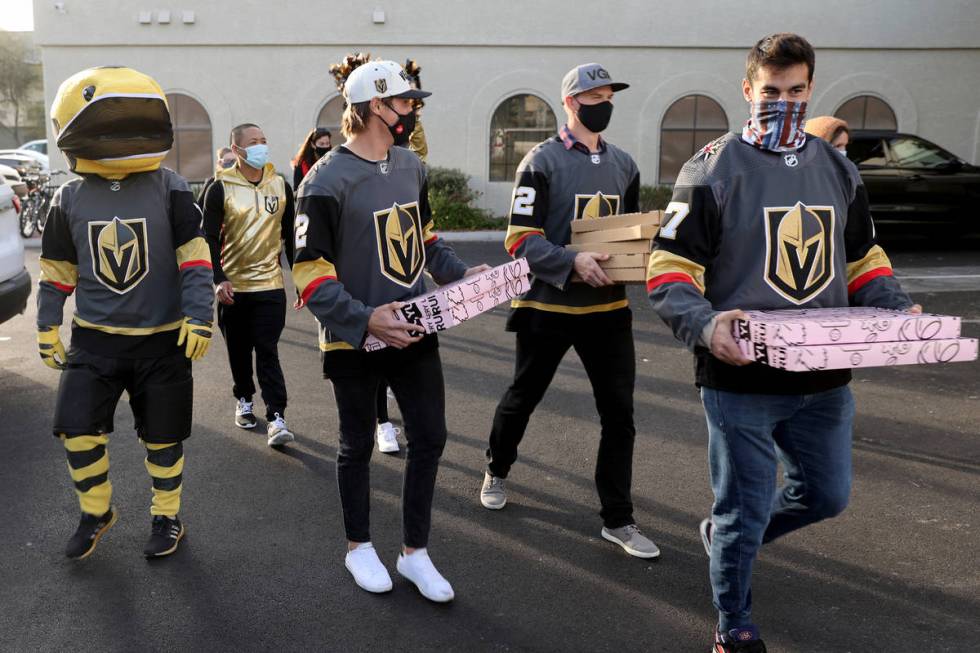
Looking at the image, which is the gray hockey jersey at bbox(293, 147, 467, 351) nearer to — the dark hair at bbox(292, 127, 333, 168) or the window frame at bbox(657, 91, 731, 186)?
the dark hair at bbox(292, 127, 333, 168)

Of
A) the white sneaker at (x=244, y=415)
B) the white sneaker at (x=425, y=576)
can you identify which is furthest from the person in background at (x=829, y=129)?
the white sneaker at (x=244, y=415)

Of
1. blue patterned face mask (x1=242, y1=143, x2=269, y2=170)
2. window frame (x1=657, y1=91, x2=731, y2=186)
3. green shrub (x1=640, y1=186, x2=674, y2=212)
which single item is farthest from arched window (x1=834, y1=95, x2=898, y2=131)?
blue patterned face mask (x1=242, y1=143, x2=269, y2=170)

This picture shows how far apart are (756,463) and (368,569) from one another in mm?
1662

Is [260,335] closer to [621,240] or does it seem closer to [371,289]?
[371,289]

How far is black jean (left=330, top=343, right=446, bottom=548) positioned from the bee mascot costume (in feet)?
2.59

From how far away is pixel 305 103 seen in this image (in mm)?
19359

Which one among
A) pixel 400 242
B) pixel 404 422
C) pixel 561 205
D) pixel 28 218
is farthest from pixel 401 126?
pixel 28 218

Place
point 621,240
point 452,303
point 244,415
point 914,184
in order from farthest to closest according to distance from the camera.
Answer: point 914,184, point 244,415, point 621,240, point 452,303

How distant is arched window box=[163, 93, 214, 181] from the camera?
19.4 m

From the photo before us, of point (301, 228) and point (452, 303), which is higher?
point (301, 228)

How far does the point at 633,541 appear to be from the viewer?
13.8 feet

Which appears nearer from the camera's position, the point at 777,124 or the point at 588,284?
the point at 777,124

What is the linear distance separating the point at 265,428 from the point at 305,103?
47.2 ft

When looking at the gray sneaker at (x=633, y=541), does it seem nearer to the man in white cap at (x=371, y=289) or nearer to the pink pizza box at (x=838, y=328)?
the man in white cap at (x=371, y=289)
